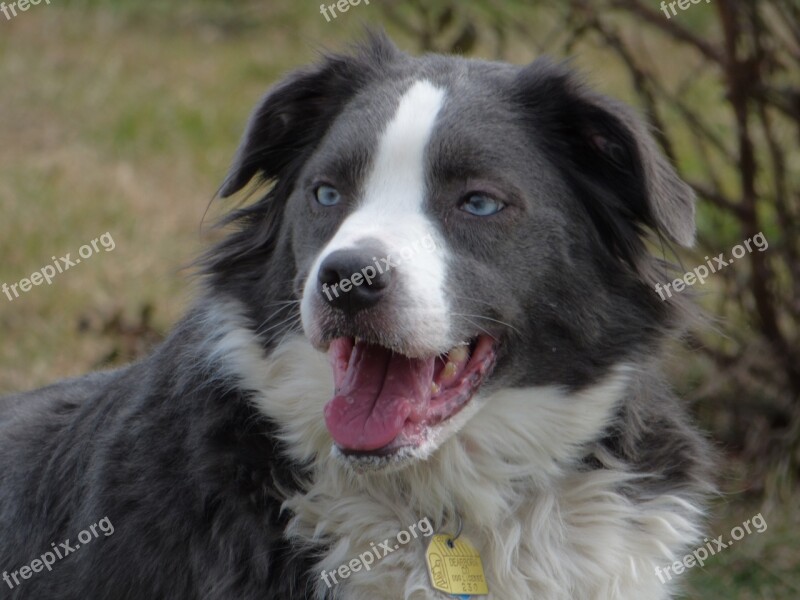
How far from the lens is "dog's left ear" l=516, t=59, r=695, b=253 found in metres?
3.34

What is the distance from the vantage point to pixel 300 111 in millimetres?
3652

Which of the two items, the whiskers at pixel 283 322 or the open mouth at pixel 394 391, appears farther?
the whiskers at pixel 283 322

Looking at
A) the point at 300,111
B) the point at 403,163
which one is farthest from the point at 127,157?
the point at 403,163

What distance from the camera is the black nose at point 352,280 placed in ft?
9.57

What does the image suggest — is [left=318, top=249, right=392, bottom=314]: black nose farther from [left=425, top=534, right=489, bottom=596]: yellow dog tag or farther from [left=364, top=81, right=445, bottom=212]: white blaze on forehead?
[left=425, top=534, right=489, bottom=596]: yellow dog tag

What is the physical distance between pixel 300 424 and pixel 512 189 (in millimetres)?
830

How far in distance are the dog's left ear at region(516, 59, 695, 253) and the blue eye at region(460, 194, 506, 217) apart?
265 millimetres

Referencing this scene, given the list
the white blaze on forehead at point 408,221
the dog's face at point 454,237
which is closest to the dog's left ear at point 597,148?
the dog's face at point 454,237

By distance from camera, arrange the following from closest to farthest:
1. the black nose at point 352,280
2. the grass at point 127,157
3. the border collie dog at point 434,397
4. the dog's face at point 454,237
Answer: the black nose at point 352,280 → the dog's face at point 454,237 → the border collie dog at point 434,397 → the grass at point 127,157

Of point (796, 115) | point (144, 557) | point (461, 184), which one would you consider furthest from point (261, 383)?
point (796, 115)

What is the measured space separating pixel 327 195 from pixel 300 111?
1.32 feet

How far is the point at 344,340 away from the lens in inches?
127

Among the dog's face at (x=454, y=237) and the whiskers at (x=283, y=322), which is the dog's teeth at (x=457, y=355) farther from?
the whiskers at (x=283, y=322)

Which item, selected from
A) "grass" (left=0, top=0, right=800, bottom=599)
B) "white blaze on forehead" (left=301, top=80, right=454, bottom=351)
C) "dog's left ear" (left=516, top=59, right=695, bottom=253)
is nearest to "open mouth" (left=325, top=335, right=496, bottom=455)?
"white blaze on forehead" (left=301, top=80, right=454, bottom=351)
